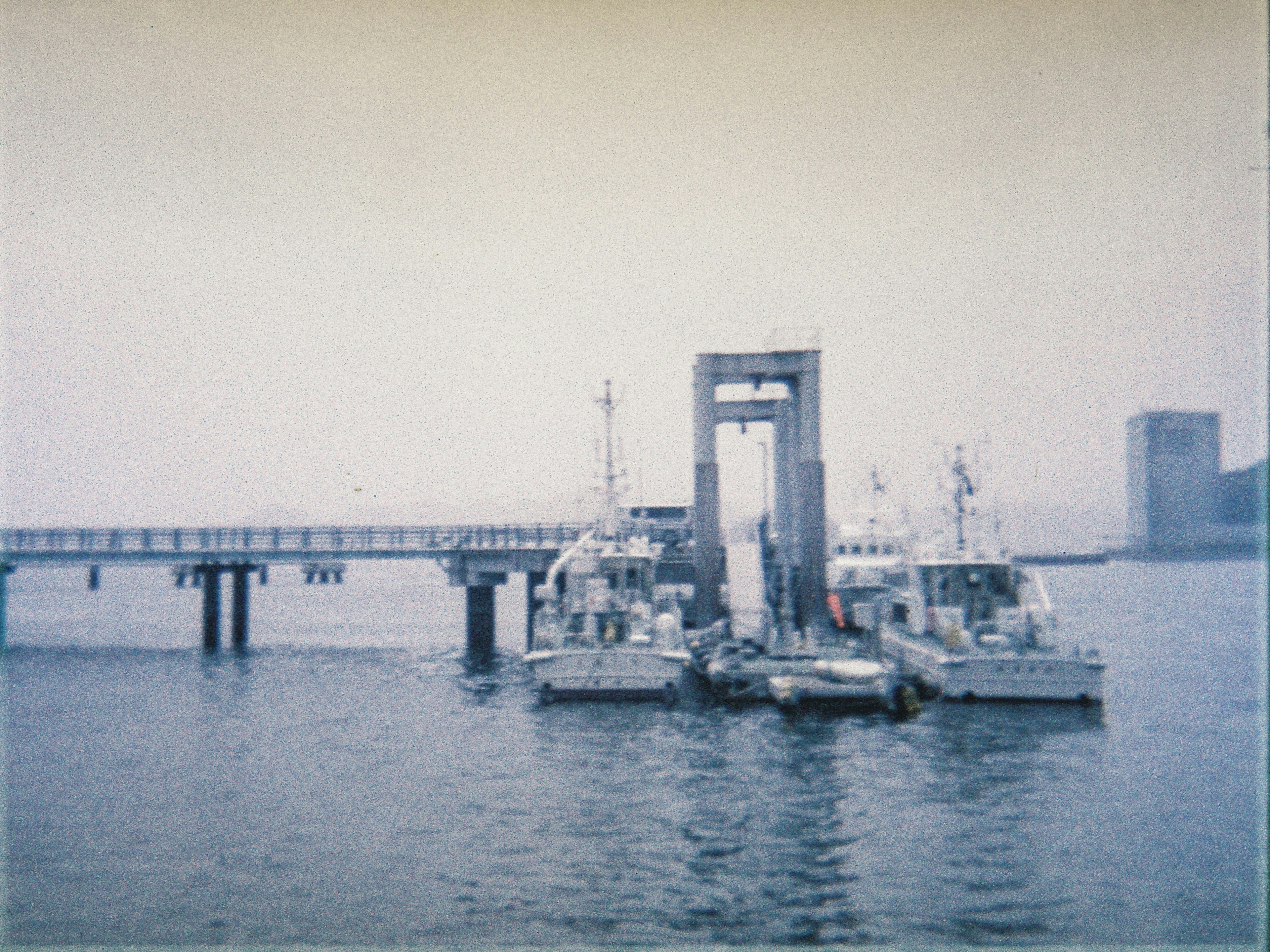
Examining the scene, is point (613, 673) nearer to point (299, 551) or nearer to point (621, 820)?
point (621, 820)

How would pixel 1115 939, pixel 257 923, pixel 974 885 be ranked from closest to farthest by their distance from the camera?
1. pixel 1115 939
2. pixel 257 923
3. pixel 974 885

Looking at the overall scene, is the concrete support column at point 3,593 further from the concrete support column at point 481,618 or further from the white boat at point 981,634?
the white boat at point 981,634

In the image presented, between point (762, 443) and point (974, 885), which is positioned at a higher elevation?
point (762, 443)

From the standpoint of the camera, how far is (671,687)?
33.4 m

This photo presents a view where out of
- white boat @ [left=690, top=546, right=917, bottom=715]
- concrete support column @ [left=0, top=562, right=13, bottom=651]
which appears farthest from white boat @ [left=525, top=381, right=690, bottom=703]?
concrete support column @ [left=0, top=562, right=13, bottom=651]

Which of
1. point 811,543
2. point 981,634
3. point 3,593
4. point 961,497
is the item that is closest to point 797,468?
point 811,543

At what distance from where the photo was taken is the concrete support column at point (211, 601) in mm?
59281

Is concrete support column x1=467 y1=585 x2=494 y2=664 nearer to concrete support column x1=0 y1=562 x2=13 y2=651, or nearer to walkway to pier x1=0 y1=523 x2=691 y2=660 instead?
walkway to pier x1=0 y1=523 x2=691 y2=660

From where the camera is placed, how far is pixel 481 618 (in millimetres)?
58438

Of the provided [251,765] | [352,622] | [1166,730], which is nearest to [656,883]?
[251,765]

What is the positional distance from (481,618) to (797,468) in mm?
23932

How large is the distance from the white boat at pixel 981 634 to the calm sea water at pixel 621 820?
90 cm

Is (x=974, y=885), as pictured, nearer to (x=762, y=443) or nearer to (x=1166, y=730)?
(x=1166, y=730)

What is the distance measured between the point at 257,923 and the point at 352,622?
7411cm
